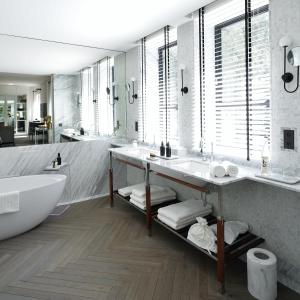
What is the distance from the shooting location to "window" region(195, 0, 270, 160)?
2301 mm

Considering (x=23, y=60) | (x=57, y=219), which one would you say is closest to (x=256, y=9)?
(x=23, y=60)

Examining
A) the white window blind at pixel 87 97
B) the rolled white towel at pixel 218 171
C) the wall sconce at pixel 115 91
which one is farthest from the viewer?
the wall sconce at pixel 115 91

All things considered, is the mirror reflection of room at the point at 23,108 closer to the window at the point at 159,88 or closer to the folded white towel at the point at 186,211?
the window at the point at 159,88

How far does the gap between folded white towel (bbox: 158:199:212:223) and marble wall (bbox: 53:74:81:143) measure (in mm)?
2023

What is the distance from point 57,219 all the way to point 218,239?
7.45 feet

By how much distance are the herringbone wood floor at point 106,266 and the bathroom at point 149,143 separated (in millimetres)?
14

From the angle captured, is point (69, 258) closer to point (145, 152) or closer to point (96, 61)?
point (145, 152)

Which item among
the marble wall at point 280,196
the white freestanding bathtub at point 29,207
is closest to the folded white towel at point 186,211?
the marble wall at point 280,196

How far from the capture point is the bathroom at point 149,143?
2.06 meters

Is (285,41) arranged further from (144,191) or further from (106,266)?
(106,266)

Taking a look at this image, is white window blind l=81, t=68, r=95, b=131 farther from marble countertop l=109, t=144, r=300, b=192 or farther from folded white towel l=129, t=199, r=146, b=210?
folded white towel l=129, t=199, r=146, b=210

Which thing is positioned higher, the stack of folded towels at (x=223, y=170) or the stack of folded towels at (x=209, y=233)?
the stack of folded towels at (x=223, y=170)

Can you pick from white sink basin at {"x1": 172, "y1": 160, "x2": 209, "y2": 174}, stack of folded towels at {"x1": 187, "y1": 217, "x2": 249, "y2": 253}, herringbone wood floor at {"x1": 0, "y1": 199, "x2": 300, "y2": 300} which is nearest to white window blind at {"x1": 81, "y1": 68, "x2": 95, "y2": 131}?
herringbone wood floor at {"x1": 0, "y1": 199, "x2": 300, "y2": 300}

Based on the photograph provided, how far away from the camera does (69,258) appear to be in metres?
2.51
